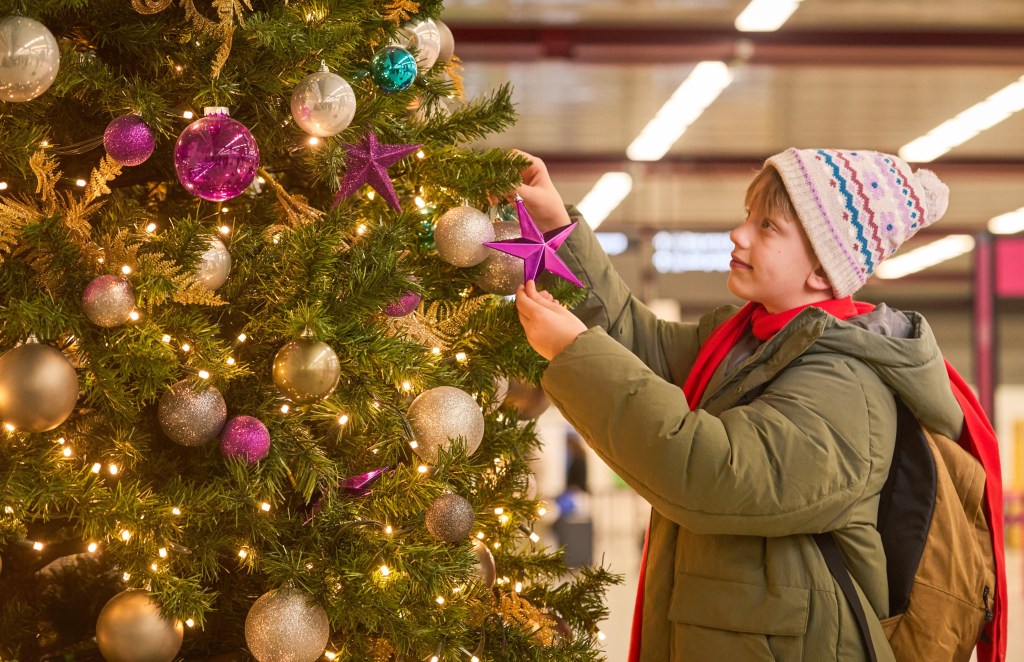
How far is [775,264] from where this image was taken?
1363mm

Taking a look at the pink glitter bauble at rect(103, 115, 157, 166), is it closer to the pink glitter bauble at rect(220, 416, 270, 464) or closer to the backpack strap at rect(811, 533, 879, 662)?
the pink glitter bauble at rect(220, 416, 270, 464)

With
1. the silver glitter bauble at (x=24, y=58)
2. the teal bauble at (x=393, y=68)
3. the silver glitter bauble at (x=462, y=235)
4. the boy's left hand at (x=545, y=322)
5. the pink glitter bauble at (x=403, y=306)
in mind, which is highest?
the silver glitter bauble at (x=24, y=58)

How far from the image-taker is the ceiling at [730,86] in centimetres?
514

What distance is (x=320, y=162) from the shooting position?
1.18 meters

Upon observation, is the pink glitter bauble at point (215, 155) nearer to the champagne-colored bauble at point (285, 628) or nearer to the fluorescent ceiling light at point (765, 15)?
the champagne-colored bauble at point (285, 628)

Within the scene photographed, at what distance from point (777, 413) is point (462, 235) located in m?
0.46

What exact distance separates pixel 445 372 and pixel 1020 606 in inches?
245

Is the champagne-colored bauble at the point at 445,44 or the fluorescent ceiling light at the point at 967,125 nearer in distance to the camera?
the champagne-colored bauble at the point at 445,44

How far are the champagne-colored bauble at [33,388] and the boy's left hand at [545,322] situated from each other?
552 mm

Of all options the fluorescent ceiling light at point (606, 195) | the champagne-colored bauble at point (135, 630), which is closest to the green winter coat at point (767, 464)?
the champagne-colored bauble at point (135, 630)

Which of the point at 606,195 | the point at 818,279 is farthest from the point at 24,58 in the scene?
the point at 606,195

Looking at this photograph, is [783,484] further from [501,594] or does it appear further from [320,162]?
[320,162]

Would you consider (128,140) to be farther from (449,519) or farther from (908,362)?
(908,362)

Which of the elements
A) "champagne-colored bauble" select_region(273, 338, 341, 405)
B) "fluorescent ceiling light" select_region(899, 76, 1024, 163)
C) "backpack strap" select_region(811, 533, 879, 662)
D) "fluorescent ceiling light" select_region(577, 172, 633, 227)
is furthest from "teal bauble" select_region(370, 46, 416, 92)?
"fluorescent ceiling light" select_region(577, 172, 633, 227)
